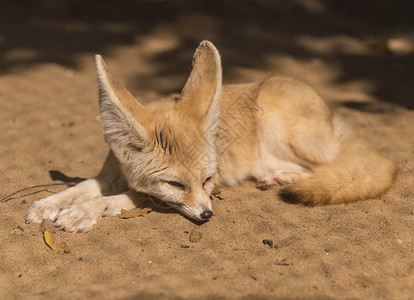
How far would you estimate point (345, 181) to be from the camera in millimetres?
4012

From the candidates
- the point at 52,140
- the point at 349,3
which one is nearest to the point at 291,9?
the point at 349,3

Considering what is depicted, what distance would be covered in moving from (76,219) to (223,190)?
141 cm

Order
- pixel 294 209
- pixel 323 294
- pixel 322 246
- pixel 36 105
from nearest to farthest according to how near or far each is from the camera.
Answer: pixel 323 294
pixel 322 246
pixel 294 209
pixel 36 105

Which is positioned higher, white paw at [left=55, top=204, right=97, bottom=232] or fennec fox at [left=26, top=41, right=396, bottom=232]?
fennec fox at [left=26, top=41, right=396, bottom=232]

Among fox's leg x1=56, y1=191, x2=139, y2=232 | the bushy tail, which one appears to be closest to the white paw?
fox's leg x1=56, y1=191, x2=139, y2=232

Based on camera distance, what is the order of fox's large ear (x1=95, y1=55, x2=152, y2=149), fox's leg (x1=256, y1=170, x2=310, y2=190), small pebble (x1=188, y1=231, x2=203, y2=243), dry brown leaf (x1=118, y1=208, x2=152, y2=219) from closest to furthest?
fox's large ear (x1=95, y1=55, x2=152, y2=149) < small pebble (x1=188, y1=231, x2=203, y2=243) < dry brown leaf (x1=118, y1=208, x2=152, y2=219) < fox's leg (x1=256, y1=170, x2=310, y2=190)

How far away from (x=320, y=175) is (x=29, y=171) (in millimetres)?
2716

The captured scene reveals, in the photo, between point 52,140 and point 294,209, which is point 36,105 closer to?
point 52,140

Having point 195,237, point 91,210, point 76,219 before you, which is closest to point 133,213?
point 91,210

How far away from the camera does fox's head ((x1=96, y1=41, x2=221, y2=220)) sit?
3.33 metres

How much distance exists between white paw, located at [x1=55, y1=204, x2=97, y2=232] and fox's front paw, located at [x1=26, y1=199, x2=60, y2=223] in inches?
3.0

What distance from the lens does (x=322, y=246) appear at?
10.8ft

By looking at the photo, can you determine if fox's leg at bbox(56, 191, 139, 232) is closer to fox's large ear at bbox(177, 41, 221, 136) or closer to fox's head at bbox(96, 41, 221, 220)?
fox's head at bbox(96, 41, 221, 220)

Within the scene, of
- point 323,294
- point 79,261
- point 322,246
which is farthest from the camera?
point 322,246
